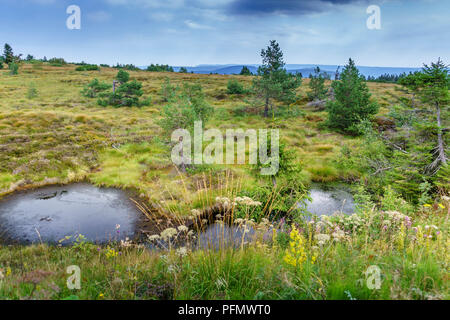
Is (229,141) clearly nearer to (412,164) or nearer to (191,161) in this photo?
(191,161)

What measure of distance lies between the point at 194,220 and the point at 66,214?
6210 millimetres

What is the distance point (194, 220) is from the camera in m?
8.68

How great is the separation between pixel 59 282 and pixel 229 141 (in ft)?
65.9

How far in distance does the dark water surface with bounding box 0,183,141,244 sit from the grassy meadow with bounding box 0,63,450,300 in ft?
3.02

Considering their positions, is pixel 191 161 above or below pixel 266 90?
below

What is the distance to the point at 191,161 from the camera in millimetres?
14336

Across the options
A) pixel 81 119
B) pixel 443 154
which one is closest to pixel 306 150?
pixel 443 154

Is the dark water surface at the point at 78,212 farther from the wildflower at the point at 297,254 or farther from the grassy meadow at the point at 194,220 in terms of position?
the wildflower at the point at 297,254

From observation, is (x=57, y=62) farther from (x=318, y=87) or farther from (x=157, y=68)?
(x=318, y=87)

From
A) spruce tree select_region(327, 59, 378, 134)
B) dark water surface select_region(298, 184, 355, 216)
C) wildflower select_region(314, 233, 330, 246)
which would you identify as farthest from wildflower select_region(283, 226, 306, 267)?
spruce tree select_region(327, 59, 378, 134)

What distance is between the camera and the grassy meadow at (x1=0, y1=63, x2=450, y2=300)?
2865 millimetres

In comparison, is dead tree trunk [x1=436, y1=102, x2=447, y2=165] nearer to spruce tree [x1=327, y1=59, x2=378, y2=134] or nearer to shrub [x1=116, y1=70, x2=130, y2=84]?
spruce tree [x1=327, y1=59, x2=378, y2=134]

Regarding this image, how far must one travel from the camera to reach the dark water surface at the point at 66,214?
910cm

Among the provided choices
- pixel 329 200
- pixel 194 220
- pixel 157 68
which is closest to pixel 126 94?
pixel 194 220
